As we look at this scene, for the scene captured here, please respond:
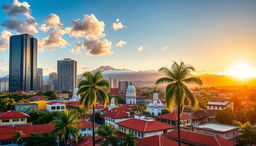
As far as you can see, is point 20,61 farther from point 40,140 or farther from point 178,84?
point 178,84

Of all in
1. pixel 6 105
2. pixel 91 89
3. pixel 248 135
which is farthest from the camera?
pixel 6 105

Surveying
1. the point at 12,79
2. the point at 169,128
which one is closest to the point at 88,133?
the point at 169,128

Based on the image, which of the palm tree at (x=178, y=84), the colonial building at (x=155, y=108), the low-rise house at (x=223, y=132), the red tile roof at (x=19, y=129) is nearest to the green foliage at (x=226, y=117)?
the low-rise house at (x=223, y=132)

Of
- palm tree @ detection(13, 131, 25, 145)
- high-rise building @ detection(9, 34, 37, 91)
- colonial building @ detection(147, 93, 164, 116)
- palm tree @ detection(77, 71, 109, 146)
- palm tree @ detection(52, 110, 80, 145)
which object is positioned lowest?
Result: colonial building @ detection(147, 93, 164, 116)

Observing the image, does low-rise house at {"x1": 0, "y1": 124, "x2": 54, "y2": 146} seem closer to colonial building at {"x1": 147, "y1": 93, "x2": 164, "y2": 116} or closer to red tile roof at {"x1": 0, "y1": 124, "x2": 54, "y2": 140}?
red tile roof at {"x1": 0, "y1": 124, "x2": 54, "y2": 140}

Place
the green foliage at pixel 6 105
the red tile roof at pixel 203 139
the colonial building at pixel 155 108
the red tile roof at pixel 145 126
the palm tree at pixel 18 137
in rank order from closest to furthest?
the red tile roof at pixel 203 139 < the palm tree at pixel 18 137 < the red tile roof at pixel 145 126 < the green foliage at pixel 6 105 < the colonial building at pixel 155 108

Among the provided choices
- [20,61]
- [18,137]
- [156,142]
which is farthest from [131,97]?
[20,61]

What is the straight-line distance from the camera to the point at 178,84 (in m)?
17.3

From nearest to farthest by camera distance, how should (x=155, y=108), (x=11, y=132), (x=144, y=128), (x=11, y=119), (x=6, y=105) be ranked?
(x=11, y=132) < (x=144, y=128) < (x=11, y=119) < (x=6, y=105) < (x=155, y=108)

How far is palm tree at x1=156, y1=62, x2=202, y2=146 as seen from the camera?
55.8 ft

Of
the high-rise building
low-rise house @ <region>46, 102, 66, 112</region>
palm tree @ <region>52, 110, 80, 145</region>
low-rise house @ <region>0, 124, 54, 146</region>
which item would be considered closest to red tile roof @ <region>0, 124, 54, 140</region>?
low-rise house @ <region>0, 124, 54, 146</region>

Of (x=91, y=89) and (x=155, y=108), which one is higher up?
(x=91, y=89)

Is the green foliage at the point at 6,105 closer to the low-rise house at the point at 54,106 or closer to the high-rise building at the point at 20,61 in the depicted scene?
the low-rise house at the point at 54,106

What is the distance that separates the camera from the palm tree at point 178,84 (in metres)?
17.0
